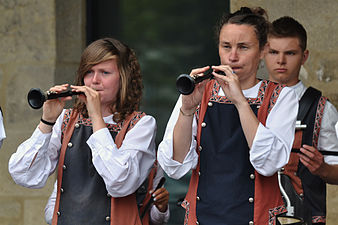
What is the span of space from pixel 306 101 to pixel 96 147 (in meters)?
1.11

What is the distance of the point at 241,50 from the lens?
2777 mm

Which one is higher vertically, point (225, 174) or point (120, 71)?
point (120, 71)

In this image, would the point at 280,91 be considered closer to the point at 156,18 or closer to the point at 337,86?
the point at 337,86

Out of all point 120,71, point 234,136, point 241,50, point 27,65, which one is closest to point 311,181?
point 234,136

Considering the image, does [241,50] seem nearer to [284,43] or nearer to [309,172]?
[284,43]

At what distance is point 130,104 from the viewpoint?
308 centimetres

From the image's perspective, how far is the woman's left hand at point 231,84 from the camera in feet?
8.72

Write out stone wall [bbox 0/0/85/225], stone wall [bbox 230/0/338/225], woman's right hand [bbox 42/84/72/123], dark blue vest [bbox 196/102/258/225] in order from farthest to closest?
1. stone wall [bbox 0/0/85/225]
2. stone wall [bbox 230/0/338/225]
3. woman's right hand [bbox 42/84/72/123]
4. dark blue vest [bbox 196/102/258/225]

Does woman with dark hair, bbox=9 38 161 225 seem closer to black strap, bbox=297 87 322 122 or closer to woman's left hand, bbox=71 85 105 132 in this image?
woman's left hand, bbox=71 85 105 132

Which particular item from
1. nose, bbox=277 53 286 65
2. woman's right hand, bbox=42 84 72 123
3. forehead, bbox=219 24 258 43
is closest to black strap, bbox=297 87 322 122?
nose, bbox=277 53 286 65

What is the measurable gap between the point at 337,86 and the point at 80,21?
1670 millimetres

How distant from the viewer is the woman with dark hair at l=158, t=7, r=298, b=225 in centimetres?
266

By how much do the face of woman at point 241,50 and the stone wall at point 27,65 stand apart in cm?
182

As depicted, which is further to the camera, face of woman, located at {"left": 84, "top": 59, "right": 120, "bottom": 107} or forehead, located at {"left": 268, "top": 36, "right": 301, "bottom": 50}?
forehead, located at {"left": 268, "top": 36, "right": 301, "bottom": 50}
